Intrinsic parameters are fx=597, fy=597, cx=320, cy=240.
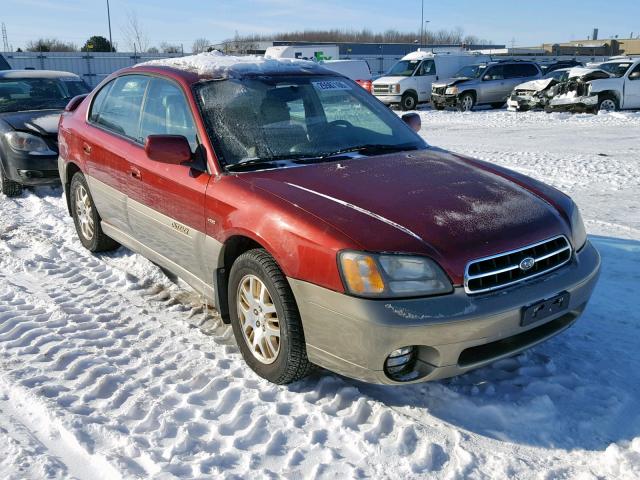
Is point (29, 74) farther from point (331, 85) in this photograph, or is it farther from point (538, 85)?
point (538, 85)

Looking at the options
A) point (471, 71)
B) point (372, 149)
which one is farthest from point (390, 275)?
point (471, 71)

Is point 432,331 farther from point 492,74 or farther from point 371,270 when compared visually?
point 492,74

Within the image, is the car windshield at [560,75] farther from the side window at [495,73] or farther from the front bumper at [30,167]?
the front bumper at [30,167]

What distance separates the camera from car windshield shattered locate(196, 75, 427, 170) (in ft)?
11.9

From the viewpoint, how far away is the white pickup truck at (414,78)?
2100 cm

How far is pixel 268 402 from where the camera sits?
3.10 m

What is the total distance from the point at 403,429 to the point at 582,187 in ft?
18.7

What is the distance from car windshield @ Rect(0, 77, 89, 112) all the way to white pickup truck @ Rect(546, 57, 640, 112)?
13073 mm

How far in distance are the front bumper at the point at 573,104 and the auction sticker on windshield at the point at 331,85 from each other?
14.1 metres

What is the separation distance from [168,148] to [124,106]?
1435mm

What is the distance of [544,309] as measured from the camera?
2900 mm

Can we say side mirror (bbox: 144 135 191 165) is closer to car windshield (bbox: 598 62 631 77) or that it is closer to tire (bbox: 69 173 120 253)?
tire (bbox: 69 173 120 253)

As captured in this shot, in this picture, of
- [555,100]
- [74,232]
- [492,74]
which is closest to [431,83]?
[492,74]

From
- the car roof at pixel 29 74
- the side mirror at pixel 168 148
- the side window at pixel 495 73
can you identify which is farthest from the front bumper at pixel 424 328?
the side window at pixel 495 73
